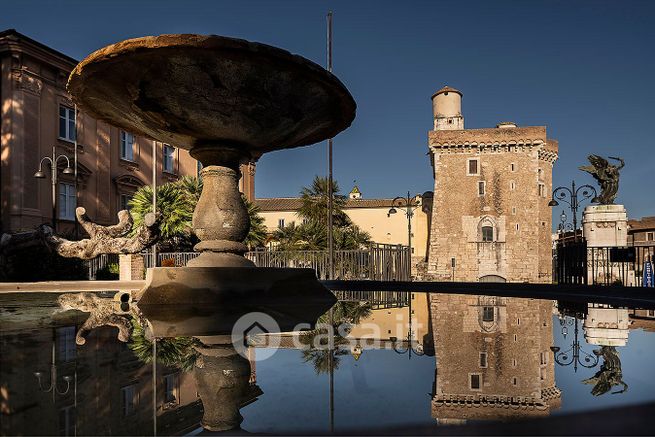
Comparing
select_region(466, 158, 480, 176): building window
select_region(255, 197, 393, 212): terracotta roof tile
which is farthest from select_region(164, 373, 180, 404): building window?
select_region(255, 197, 393, 212): terracotta roof tile

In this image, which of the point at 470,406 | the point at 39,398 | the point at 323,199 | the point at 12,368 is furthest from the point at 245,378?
the point at 323,199

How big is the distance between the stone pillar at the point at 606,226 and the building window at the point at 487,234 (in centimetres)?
1891

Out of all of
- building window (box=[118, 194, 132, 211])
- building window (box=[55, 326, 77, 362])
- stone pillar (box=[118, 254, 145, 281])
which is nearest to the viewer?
building window (box=[55, 326, 77, 362])

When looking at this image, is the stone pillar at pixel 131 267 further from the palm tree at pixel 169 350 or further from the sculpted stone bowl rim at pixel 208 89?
the palm tree at pixel 169 350

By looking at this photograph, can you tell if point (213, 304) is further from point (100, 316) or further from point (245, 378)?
point (245, 378)

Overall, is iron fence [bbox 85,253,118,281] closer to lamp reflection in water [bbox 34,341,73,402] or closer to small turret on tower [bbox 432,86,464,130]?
lamp reflection in water [bbox 34,341,73,402]

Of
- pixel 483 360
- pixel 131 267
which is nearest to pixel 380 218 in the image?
pixel 131 267

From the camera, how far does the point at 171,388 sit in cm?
183

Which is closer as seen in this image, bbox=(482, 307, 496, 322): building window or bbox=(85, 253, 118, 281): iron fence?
bbox=(482, 307, 496, 322): building window

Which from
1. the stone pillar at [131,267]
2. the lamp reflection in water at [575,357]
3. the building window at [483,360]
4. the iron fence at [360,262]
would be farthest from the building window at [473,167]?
the building window at [483,360]

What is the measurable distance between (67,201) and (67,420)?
24629mm

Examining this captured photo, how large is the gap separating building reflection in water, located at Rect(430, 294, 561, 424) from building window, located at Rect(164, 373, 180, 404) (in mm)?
925

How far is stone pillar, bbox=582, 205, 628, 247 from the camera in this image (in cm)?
2045

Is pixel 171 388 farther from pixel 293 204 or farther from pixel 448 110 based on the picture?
pixel 293 204
